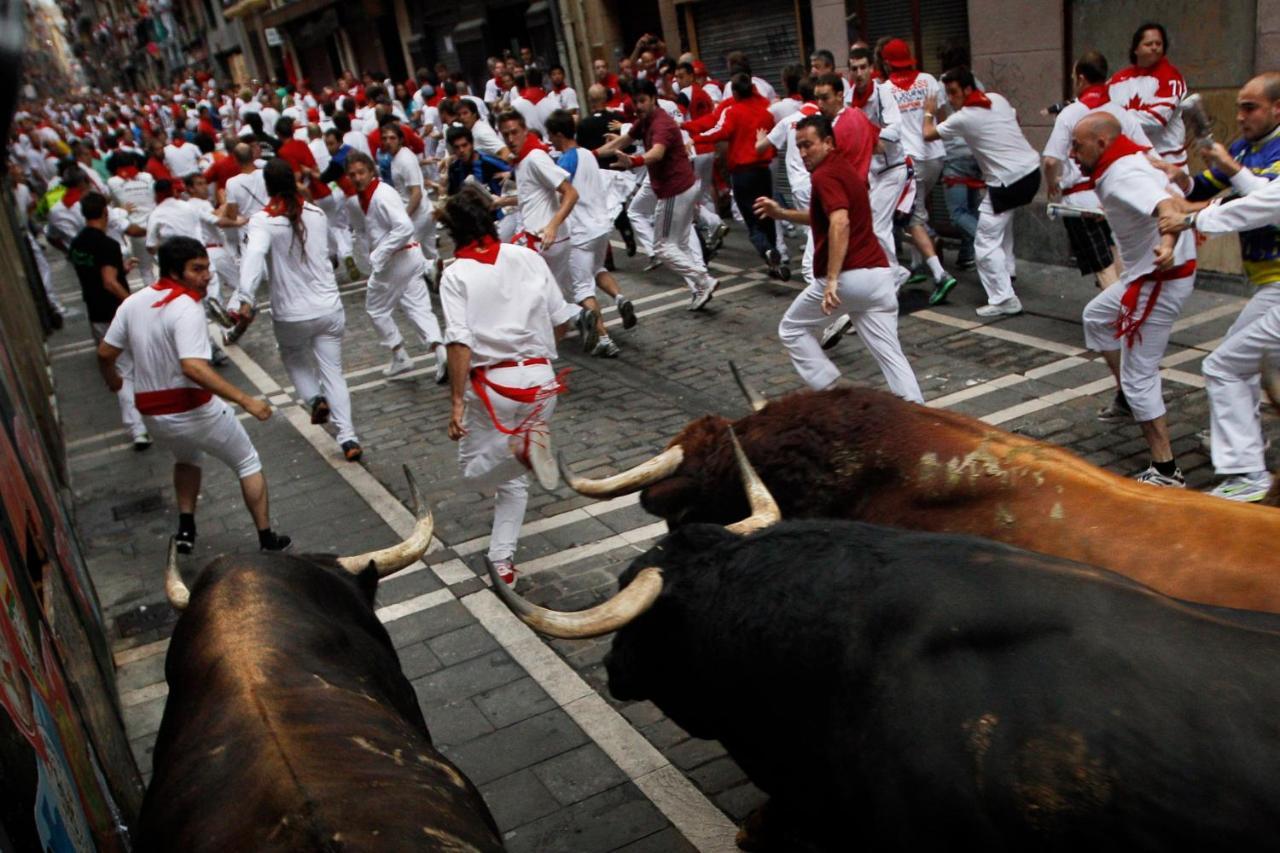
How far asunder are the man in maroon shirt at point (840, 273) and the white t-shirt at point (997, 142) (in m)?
3.20

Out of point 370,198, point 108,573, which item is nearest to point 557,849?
point 108,573

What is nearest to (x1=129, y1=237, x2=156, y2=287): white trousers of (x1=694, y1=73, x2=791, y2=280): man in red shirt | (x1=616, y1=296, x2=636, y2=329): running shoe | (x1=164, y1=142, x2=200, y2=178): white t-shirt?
(x1=164, y1=142, x2=200, y2=178): white t-shirt

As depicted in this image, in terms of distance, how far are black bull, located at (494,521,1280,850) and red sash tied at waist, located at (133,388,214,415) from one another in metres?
4.68

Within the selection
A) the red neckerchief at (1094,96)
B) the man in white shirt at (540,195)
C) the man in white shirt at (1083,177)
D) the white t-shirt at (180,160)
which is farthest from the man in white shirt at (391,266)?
the white t-shirt at (180,160)

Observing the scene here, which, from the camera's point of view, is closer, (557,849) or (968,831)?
(968,831)

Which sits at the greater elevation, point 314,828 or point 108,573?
point 314,828

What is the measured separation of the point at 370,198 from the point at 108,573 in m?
4.35

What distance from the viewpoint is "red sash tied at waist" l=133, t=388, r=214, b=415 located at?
25.2ft

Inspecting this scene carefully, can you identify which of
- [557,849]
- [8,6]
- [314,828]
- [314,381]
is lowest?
[557,849]

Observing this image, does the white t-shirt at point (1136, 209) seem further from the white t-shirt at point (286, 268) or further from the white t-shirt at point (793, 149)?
the white t-shirt at point (286, 268)

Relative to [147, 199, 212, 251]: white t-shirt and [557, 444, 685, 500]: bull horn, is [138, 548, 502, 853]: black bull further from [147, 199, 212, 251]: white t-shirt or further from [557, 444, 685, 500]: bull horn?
[147, 199, 212, 251]: white t-shirt

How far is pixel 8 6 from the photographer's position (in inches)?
38.7

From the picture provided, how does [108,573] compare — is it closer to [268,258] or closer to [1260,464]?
[268,258]

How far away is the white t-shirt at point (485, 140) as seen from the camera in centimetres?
1495
